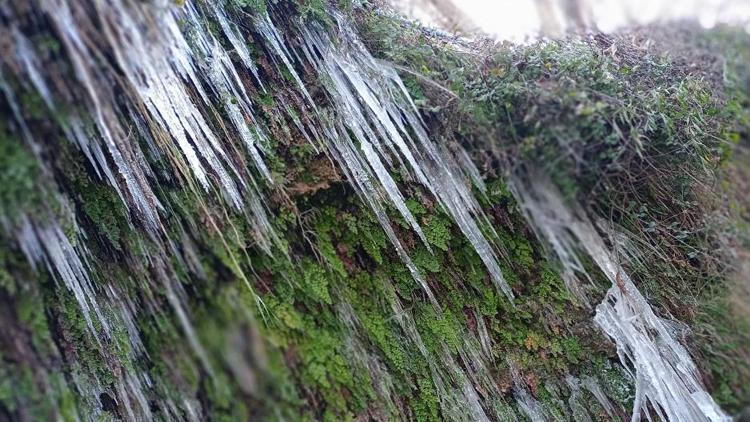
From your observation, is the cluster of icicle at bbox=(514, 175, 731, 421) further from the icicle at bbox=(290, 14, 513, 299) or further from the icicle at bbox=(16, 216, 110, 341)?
the icicle at bbox=(16, 216, 110, 341)

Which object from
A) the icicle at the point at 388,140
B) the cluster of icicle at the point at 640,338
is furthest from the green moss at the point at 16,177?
the cluster of icicle at the point at 640,338

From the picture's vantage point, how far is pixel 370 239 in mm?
3035

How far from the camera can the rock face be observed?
2.56m

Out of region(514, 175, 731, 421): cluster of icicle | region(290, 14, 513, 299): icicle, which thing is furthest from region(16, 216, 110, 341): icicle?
region(514, 175, 731, 421): cluster of icicle

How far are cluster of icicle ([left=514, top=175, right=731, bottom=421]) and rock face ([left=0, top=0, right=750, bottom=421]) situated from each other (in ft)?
0.06

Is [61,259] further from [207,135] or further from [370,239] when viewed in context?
[370,239]

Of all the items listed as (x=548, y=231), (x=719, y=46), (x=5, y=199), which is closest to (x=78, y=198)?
(x=5, y=199)

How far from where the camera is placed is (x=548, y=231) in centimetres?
266

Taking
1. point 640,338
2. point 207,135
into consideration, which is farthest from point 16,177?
point 640,338

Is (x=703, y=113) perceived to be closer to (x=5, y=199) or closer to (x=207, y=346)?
(x=207, y=346)

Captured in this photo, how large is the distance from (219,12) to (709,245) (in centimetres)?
380

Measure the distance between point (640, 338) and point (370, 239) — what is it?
1.88 meters

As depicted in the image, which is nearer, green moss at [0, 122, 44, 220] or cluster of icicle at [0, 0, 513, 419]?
green moss at [0, 122, 44, 220]

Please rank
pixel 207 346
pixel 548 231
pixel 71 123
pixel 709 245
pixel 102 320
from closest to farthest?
pixel 71 123 < pixel 207 346 < pixel 548 231 < pixel 102 320 < pixel 709 245
